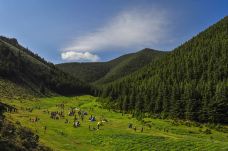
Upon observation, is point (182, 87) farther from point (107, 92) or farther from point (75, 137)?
point (75, 137)

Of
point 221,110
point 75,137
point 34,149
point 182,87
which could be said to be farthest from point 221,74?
point 34,149

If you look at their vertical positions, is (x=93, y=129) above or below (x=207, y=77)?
below

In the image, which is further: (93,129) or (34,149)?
(93,129)

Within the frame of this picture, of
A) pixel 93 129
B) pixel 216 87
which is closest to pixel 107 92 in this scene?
pixel 216 87

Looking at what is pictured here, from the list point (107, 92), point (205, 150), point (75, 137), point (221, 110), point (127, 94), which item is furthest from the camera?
point (107, 92)

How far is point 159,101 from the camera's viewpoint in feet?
424

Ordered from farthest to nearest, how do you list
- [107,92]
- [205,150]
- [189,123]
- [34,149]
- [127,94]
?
[107,92] → [127,94] → [189,123] → [205,150] → [34,149]

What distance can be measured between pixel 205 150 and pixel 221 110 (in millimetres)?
61212

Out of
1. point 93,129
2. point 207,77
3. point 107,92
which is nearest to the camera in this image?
point 93,129

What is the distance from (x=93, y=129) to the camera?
72.2m

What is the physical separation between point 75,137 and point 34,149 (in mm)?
27583

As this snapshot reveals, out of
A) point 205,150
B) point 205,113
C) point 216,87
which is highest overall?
point 216,87

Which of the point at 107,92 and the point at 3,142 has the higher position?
the point at 107,92

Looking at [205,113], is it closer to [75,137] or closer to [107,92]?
[75,137]
